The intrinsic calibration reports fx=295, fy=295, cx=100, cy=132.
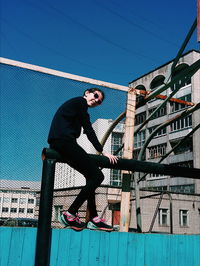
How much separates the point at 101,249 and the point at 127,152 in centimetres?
156

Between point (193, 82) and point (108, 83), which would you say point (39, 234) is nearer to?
point (108, 83)

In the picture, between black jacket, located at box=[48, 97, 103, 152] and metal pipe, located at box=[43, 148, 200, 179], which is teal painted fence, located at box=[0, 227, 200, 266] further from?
black jacket, located at box=[48, 97, 103, 152]

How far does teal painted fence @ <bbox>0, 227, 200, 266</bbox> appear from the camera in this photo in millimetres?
2490

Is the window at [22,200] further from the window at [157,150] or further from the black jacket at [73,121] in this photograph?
the black jacket at [73,121]

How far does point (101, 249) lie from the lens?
2.77 metres

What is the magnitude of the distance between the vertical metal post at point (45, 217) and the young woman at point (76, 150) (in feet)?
0.58


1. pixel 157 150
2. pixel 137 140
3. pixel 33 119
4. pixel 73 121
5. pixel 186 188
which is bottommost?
pixel 73 121

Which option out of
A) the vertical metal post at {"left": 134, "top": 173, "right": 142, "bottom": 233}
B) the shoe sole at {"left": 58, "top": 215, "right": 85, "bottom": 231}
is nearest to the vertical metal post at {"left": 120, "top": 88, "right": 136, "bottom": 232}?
the vertical metal post at {"left": 134, "top": 173, "right": 142, "bottom": 233}

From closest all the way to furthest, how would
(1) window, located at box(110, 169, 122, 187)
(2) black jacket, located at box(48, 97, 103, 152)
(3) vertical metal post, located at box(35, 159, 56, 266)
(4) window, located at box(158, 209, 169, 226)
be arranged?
(3) vertical metal post, located at box(35, 159, 56, 266), (2) black jacket, located at box(48, 97, 103, 152), (1) window, located at box(110, 169, 122, 187), (4) window, located at box(158, 209, 169, 226)

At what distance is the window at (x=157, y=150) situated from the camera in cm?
3406

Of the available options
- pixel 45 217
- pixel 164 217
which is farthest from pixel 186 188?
pixel 45 217

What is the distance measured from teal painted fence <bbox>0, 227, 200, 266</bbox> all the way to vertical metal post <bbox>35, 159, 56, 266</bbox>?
1.18 ft

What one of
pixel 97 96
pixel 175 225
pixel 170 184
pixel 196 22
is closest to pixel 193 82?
pixel 170 184

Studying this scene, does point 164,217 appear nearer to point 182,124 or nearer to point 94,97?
point 182,124
